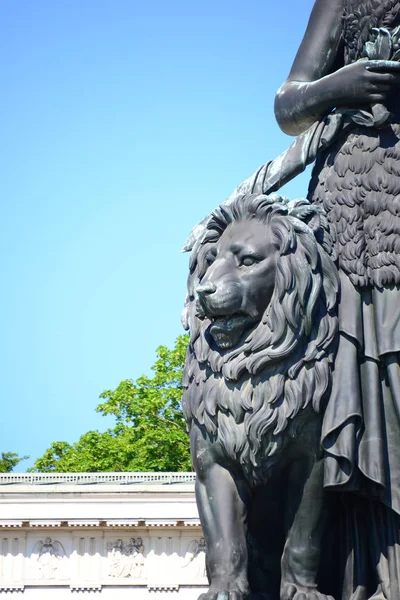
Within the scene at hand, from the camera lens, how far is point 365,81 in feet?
19.3

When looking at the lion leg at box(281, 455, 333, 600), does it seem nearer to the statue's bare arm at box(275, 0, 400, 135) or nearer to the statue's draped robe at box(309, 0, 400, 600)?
the statue's draped robe at box(309, 0, 400, 600)

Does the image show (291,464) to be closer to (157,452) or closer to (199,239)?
(199,239)

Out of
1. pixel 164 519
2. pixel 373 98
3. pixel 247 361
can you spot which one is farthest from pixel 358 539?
pixel 164 519

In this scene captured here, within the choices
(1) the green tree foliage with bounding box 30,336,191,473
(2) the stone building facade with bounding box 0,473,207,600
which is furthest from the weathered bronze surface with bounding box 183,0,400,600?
(1) the green tree foliage with bounding box 30,336,191,473

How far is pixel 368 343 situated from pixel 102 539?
3592cm

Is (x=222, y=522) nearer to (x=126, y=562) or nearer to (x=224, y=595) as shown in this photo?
(x=224, y=595)

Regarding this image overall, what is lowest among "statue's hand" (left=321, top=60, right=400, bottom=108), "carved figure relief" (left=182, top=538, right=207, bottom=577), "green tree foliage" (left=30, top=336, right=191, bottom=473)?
"statue's hand" (left=321, top=60, right=400, bottom=108)

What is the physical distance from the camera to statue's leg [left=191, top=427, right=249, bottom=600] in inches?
219

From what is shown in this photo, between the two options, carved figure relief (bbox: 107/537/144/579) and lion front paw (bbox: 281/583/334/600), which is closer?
lion front paw (bbox: 281/583/334/600)

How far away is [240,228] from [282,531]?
1.43 metres

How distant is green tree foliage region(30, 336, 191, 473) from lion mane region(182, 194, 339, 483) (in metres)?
39.9

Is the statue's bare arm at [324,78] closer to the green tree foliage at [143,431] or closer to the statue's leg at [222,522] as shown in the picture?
the statue's leg at [222,522]

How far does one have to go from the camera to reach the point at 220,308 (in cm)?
562

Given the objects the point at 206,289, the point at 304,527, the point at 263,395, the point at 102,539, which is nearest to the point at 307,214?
the point at 206,289
